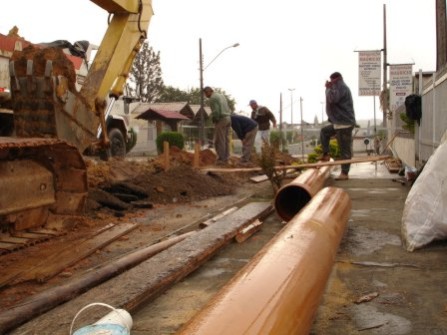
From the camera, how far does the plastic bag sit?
473 centimetres

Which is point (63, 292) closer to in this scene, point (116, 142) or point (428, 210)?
point (428, 210)

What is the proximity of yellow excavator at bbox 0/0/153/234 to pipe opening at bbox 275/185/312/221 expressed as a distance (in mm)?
2304

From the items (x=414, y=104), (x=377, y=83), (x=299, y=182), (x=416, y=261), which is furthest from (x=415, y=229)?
(x=377, y=83)

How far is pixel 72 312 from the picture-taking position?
11.1ft

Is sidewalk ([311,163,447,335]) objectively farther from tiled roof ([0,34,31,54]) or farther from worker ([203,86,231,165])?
worker ([203,86,231,165])

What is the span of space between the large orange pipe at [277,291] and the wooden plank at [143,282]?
2.87 ft

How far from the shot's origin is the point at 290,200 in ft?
23.1

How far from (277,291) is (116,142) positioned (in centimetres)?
1176

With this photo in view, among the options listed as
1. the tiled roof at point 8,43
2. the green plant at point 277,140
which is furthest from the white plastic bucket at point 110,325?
the green plant at point 277,140

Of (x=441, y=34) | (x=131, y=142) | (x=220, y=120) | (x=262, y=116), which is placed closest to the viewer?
(x=220, y=120)

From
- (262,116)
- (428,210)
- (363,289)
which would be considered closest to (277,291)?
(363,289)

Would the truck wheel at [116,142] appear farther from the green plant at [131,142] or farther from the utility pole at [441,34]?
the utility pole at [441,34]

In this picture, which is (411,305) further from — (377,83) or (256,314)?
(377,83)

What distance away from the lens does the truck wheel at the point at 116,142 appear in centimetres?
1373
